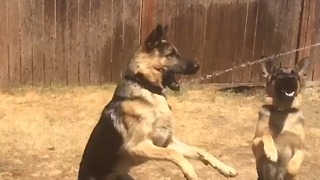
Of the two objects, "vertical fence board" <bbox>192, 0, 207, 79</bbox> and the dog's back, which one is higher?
"vertical fence board" <bbox>192, 0, 207, 79</bbox>

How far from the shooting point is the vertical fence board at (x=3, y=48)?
31.0 ft

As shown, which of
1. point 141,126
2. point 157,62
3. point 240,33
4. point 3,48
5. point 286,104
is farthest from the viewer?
point 240,33

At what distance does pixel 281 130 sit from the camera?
18.9ft

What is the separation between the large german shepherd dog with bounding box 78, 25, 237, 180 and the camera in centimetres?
544

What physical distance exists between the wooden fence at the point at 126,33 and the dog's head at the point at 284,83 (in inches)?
164

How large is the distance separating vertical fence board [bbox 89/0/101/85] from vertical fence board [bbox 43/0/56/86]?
22.7 inches

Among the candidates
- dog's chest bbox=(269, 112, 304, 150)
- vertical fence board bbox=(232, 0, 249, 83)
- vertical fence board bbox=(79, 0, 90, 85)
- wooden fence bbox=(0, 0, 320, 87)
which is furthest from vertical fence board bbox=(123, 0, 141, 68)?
dog's chest bbox=(269, 112, 304, 150)

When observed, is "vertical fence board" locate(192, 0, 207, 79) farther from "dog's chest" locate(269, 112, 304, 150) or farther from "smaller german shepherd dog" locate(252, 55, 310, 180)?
"dog's chest" locate(269, 112, 304, 150)

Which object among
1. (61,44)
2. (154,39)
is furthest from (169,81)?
(61,44)

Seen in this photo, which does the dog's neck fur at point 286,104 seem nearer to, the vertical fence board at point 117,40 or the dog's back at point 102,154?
the dog's back at point 102,154

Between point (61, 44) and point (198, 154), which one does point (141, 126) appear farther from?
point (61, 44)

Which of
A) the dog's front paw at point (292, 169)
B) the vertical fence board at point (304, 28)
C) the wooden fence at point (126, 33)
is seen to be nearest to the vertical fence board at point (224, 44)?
the wooden fence at point (126, 33)

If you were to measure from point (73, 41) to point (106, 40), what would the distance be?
512 mm

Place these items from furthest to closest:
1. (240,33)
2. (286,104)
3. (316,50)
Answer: (316,50), (240,33), (286,104)
